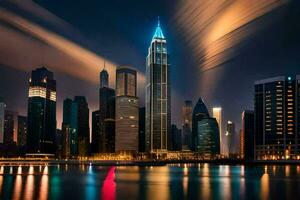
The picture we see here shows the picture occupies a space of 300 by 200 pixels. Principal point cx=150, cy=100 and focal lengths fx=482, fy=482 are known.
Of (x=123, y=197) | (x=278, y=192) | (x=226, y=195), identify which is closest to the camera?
(x=123, y=197)

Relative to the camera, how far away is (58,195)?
55250mm

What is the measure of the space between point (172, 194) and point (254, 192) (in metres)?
11.1

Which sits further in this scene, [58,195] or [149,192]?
[149,192]

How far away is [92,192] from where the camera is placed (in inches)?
2350

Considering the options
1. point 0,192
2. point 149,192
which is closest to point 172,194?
point 149,192

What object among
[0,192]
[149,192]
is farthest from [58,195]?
[149,192]

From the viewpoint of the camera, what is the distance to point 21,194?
180 ft

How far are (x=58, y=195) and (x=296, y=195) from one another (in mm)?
27324

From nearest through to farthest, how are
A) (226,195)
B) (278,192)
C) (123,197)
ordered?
(123,197)
(226,195)
(278,192)

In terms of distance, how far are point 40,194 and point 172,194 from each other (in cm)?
1534

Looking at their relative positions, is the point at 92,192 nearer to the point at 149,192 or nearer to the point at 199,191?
the point at 149,192

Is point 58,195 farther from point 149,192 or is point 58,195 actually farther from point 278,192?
point 278,192

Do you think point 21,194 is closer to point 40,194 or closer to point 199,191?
point 40,194

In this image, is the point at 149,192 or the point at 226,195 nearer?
the point at 226,195
